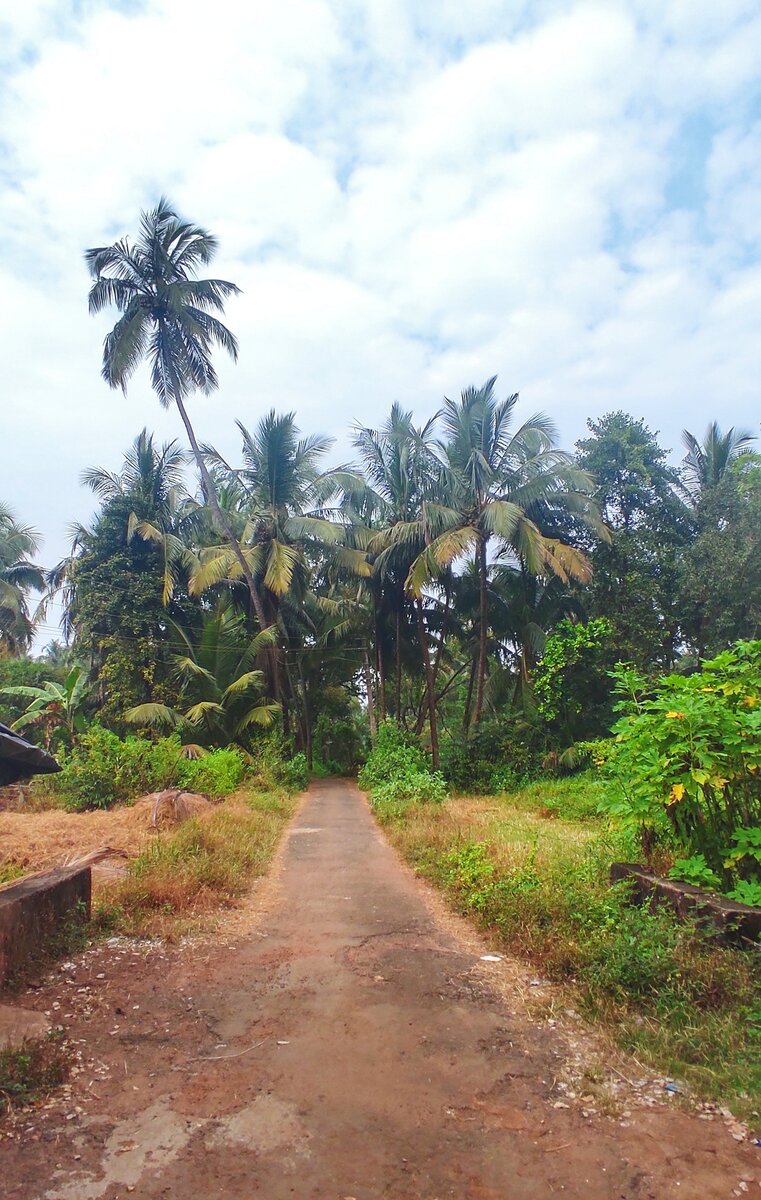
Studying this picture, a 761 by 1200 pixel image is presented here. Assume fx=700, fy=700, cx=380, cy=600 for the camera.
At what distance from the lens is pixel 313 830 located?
11.6m

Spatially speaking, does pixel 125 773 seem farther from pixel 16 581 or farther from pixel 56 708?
pixel 16 581

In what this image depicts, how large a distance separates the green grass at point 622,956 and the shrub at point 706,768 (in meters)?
0.61

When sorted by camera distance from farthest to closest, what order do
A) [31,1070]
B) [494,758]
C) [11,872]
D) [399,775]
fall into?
[494,758] → [399,775] → [11,872] → [31,1070]

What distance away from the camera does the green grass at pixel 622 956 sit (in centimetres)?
327

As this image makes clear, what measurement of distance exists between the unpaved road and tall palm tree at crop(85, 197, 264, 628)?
14818mm

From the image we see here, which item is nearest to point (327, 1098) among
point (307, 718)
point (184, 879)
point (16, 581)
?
point (184, 879)

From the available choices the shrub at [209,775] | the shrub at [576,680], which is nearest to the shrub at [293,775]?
the shrub at [209,775]

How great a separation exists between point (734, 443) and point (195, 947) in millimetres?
18424

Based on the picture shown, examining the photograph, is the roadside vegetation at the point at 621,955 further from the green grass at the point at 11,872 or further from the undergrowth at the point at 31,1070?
the green grass at the point at 11,872

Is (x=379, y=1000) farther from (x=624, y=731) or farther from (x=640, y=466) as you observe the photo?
(x=640, y=466)

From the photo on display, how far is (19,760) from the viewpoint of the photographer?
4770 mm

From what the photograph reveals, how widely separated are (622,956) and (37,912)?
3.81m

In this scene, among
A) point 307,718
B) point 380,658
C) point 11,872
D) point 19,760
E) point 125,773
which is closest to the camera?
point 19,760

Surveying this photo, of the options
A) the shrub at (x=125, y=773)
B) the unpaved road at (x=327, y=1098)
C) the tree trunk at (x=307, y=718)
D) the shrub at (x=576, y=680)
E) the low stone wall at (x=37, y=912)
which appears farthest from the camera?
the tree trunk at (x=307, y=718)
